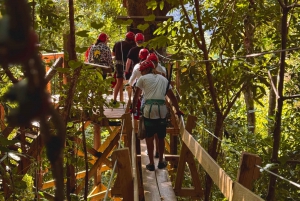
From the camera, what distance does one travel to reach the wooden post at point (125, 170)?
3.02 m

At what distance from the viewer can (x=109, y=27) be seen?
13.3 meters

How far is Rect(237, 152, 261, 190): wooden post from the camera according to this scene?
8.17ft

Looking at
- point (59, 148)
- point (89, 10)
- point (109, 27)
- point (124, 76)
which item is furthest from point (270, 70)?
point (89, 10)

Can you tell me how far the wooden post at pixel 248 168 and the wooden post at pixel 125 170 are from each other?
33.8 inches

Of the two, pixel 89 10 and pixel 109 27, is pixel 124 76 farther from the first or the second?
pixel 89 10

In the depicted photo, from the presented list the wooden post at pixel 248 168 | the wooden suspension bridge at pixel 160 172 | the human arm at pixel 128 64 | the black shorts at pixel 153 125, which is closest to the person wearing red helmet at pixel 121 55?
the human arm at pixel 128 64

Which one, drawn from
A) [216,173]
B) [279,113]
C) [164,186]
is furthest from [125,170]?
[279,113]

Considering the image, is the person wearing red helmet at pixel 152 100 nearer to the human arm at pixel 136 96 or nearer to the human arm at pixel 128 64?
the human arm at pixel 136 96

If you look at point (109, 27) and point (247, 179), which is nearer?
point (247, 179)

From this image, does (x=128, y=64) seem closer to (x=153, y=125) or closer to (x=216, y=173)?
(x=153, y=125)

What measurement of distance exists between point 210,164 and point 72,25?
1280 mm

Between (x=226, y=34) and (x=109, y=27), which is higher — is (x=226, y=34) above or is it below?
below

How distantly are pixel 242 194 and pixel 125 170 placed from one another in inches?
48.7

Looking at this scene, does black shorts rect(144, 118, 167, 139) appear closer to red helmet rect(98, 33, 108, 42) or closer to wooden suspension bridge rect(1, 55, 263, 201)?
wooden suspension bridge rect(1, 55, 263, 201)
